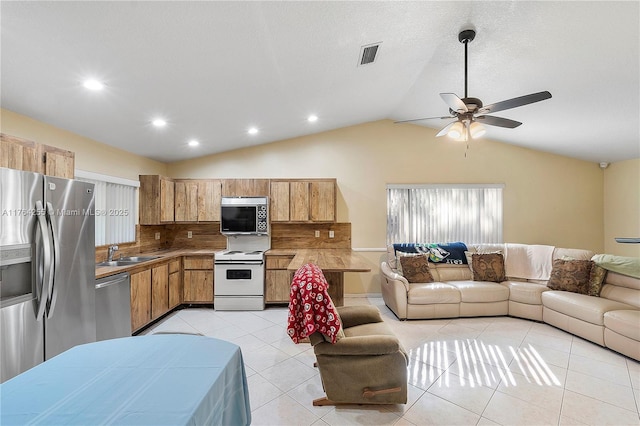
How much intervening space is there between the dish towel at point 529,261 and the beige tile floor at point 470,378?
80 centimetres

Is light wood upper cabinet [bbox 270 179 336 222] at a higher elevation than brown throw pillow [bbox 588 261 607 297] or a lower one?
higher

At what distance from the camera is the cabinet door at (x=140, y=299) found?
3051 millimetres

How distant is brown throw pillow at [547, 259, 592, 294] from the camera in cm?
335

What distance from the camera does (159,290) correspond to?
3529mm

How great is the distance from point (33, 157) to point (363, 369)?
3.11 meters

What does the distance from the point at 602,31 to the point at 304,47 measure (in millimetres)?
2324

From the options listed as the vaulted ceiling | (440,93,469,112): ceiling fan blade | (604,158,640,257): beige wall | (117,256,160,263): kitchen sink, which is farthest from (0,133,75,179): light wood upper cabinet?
(604,158,640,257): beige wall

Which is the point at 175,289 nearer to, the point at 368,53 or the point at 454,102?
the point at 368,53

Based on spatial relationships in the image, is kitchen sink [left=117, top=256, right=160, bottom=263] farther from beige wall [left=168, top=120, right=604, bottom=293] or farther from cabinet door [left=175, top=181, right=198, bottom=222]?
beige wall [left=168, top=120, right=604, bottom=293]

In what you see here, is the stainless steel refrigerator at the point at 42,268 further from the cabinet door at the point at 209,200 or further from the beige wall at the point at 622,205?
the beige wall at the point at 622,205

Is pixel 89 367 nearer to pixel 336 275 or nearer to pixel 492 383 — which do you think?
pixel 336 275

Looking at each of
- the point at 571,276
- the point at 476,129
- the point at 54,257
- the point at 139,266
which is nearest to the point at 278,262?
the point at 139,266

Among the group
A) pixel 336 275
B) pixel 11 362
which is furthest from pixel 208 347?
pixel 336 275

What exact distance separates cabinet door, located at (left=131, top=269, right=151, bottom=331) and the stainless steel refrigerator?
0.71 metres
